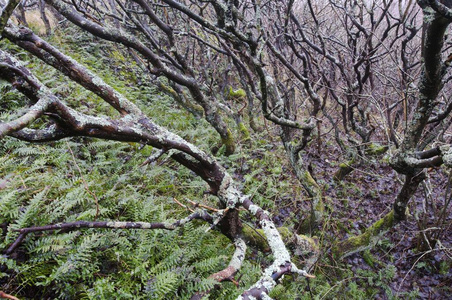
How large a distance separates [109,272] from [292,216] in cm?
338

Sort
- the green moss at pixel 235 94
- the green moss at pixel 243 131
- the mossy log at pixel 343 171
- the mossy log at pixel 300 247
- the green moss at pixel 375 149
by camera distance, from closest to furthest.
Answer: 1. the mossy log at pixel 300 247
2. the mossy log at pixel 343 171
3. the green moss at pixel 375 149
4. the green moss at pixel 243 131
5. the green moss at pixel 235 94

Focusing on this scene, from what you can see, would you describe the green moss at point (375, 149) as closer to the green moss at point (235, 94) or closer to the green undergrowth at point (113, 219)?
the green undergrowth at point (113, 219)

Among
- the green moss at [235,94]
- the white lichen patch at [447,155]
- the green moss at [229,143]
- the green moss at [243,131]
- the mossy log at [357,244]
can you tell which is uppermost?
the green moss at [235,94]

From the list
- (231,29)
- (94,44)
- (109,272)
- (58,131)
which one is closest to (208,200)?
(109,272)

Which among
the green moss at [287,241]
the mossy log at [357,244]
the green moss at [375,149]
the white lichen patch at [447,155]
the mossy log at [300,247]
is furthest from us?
the green moss at [375,149]

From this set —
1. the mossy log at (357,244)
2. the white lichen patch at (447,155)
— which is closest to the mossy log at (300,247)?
the mossy log at (357,244)

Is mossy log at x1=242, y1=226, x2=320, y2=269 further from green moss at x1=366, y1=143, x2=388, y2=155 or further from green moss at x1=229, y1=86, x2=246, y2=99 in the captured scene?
green moss at x1=229, y1=86, x2=246, y2=99

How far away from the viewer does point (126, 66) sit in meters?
8.39

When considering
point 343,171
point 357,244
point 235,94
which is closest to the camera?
point 357,244

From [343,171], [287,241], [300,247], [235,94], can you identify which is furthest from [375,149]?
[235,94]

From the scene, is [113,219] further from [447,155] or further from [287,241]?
[447,155]

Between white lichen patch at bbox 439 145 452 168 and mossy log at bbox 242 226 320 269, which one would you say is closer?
white lichen patch at bbox 439 145 452 168

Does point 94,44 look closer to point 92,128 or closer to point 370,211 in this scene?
point 92,128

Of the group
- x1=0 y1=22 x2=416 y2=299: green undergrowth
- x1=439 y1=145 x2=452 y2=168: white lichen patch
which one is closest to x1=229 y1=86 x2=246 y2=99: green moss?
x1=0 y1=22 x2=416 y2=299: green undergrowth
